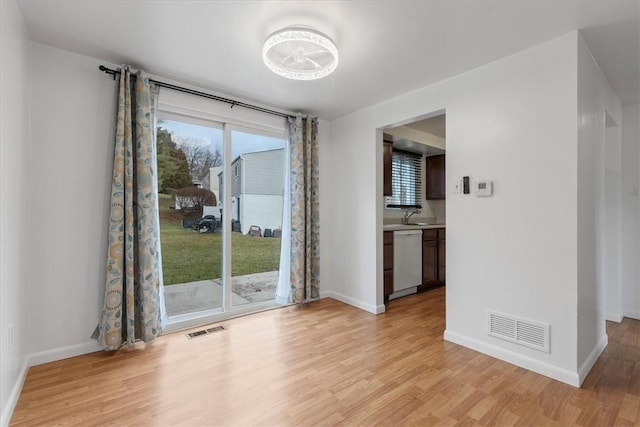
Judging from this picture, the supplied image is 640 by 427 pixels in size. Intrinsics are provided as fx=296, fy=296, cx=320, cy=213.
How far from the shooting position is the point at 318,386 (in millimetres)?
2016

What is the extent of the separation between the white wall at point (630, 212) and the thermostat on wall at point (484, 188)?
215cm

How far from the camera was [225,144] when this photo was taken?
3.29m

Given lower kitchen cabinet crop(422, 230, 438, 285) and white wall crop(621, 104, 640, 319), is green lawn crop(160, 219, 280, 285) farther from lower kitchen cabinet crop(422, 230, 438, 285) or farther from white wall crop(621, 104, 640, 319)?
white wall crop(621, 104, 640, 319)

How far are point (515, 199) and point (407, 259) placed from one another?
2003mm

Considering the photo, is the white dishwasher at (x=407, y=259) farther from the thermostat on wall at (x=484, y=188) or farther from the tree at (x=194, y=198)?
the tree at (x=194, y=198)

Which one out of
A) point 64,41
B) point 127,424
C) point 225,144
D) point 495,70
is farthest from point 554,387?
point 64,41

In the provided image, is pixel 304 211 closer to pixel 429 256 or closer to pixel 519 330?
pixel 429 256

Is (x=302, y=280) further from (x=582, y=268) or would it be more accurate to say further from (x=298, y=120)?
(x=582, y=268)

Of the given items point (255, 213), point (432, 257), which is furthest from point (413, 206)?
point (255, 213)

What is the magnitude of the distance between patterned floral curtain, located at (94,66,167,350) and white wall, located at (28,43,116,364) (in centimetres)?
17

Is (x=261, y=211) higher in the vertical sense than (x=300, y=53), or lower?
lower

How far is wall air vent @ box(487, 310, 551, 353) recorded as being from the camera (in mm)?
2164

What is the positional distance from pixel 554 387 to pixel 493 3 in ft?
8.20

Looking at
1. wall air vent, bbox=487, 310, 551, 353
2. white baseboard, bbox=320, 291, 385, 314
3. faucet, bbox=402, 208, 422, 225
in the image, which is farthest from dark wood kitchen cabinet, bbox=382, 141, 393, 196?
wall air vent, bbox=487, 310, 551, 353
